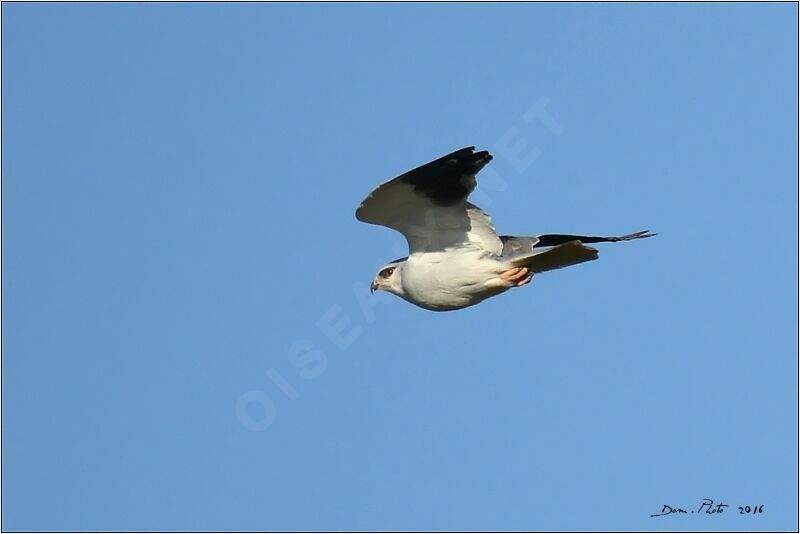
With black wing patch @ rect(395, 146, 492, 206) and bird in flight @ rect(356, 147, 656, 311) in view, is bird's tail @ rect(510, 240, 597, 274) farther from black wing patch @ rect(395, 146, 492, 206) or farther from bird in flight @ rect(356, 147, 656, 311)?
black wing patch @ rect(395, 146, 492, 206)

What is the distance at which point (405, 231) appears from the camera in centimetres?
1966

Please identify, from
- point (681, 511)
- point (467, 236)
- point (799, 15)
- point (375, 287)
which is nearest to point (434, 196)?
point (467, 236)

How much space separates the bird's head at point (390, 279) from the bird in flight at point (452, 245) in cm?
16

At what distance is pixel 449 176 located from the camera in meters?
18.4

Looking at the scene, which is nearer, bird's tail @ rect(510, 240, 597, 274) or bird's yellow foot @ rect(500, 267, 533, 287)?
bird's tail @ rect(510, 240, 597, 274)

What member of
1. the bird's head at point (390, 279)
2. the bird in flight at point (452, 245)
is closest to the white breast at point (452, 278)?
the bird in flight at point (452, 245)

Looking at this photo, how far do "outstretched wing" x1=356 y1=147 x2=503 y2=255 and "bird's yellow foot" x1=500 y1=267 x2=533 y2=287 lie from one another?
0.29m

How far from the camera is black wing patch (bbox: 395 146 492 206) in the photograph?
18.0m

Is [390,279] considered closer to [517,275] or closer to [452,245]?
[452,245]

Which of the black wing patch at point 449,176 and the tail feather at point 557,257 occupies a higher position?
the black wing patch at point 449,176

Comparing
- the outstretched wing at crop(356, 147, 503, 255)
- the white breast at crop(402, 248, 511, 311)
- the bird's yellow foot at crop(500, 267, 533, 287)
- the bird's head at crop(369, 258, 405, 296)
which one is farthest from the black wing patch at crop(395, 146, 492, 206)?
the bird's head at crop(369, 258, 405, 296)

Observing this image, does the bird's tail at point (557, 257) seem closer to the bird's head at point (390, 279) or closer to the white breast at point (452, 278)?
the white breast at point (452, 278)

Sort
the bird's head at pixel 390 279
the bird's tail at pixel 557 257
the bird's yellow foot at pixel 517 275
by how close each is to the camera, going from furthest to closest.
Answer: the bird's head at pixel 390 279, the bird's yellow foot at pixel 517 275, the bird's tail at pixel 557 257

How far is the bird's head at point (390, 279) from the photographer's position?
2014 centimetres
